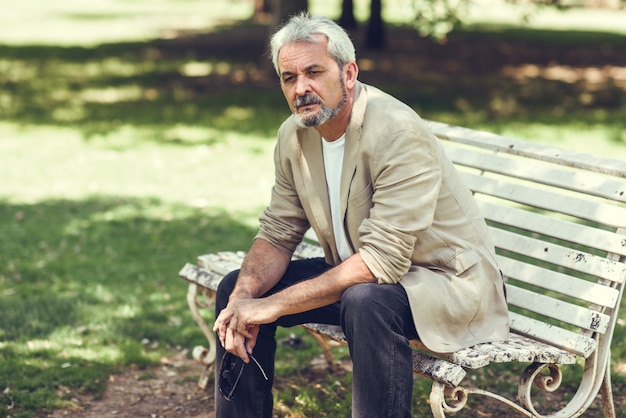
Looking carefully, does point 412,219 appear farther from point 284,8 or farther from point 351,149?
point 284,8

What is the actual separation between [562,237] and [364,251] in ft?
3.46

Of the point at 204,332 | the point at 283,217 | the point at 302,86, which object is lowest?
the point at 204,332

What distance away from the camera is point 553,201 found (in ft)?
13.1

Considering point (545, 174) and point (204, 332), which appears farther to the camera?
point (204, 332)

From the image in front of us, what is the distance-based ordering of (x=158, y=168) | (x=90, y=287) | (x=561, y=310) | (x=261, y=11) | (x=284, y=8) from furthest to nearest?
1. (x=261, y=11)
2. (x=284, y=8)
3. (x=158, y=168)
4. (x=90, y=287)
5. (x=561, y=310)

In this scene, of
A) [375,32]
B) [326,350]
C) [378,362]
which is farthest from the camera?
[375,32]

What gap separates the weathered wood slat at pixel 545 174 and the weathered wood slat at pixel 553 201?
44 millimetres

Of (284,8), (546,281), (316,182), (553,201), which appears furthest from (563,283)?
(284,8)

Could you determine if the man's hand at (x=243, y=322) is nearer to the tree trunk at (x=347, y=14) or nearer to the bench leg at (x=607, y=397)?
the bench leg at (x=607, y=397)

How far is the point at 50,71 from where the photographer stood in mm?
17781

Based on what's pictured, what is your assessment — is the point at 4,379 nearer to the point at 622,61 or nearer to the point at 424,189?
the point at 424,189

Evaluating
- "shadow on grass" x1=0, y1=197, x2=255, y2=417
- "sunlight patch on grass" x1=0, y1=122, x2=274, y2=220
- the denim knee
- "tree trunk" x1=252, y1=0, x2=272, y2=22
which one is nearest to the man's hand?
the denim knee

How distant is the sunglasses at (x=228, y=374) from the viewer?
→ 3490 millimetres

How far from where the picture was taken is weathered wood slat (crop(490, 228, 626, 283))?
3.61 meters
